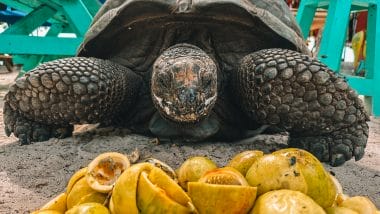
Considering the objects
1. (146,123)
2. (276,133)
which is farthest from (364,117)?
(146,123)

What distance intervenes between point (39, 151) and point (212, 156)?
948 mm

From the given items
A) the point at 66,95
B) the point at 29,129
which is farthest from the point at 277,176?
the point at 29,129

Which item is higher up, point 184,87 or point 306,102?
point 184,87

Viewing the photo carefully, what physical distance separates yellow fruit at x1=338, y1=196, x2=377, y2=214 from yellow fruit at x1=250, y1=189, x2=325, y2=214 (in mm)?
245

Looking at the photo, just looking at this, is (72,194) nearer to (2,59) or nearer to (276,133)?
(276,133)

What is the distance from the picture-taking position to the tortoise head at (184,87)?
6.67 feet

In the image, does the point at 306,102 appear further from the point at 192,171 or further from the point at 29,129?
the point at 29,129

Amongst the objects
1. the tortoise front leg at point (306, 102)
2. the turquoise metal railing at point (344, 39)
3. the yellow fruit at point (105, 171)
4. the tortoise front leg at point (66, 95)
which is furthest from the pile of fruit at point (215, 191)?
the turquoise metal railing at point (344, 39)

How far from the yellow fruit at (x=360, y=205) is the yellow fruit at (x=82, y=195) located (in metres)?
0.69

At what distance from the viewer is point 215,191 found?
44.2 inches

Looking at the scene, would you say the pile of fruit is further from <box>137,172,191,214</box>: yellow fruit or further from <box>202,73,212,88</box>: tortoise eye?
<box>202,73,212,88</box>: tortoise eye

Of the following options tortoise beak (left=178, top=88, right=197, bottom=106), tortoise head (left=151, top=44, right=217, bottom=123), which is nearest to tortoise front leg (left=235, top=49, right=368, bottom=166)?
tortoise head (left=151, top=44, right=217, bottom=123)

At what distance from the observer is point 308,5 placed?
19.9 feet

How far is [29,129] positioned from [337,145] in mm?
1755
